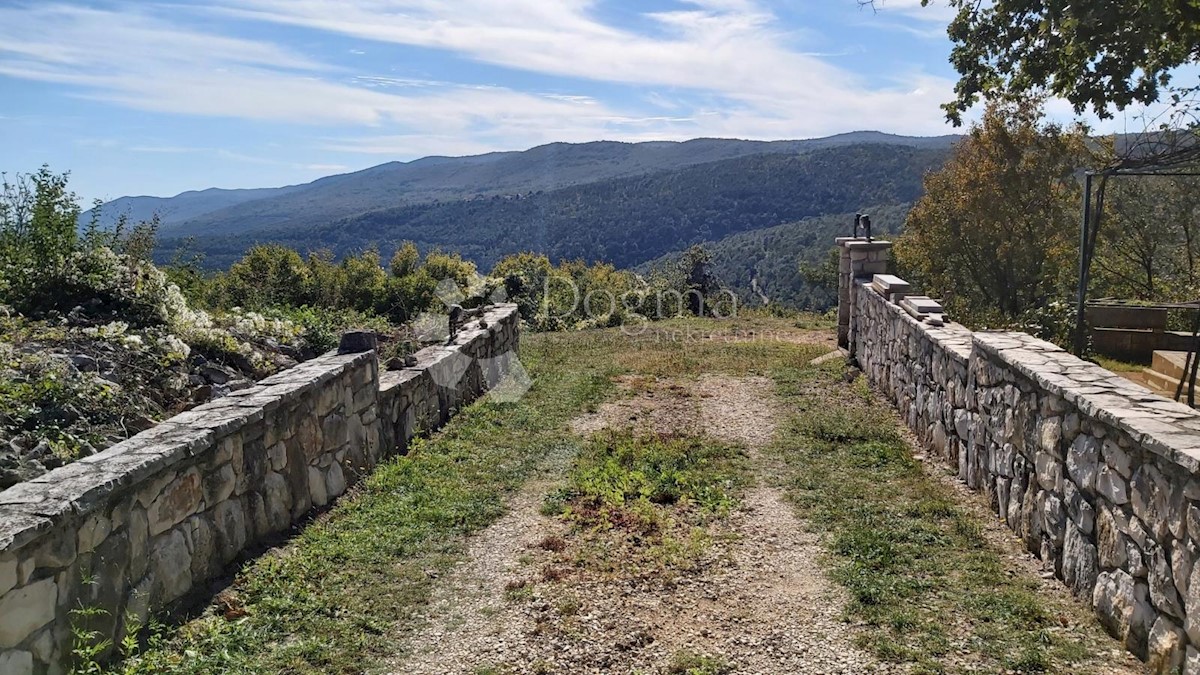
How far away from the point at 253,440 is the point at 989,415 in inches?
211

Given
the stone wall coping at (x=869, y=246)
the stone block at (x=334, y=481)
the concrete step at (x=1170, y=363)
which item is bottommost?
the stone block at (x=334, y=481)

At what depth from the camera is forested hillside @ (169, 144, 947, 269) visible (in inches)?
3000

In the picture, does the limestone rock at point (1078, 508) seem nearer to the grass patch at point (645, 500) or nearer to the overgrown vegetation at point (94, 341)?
the grass patch at point (645, 500)

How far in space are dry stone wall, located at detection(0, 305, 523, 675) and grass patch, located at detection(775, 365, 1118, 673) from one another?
366cm

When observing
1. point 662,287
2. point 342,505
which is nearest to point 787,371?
point 342,505

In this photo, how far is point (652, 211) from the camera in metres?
85.3

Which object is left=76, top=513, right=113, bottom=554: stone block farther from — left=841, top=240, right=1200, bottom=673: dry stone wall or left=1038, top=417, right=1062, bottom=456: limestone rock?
left=1038, top=417, right=1062, bottom=456: limestone rock

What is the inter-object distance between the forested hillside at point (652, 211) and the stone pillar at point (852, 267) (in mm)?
56188

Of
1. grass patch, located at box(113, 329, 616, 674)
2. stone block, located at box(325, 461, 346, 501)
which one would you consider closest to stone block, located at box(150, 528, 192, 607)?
grass patch, located at box(113, 329, 616, 674)

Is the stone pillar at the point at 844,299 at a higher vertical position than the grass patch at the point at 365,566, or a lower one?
higher

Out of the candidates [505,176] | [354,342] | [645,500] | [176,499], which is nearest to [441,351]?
[354,342]

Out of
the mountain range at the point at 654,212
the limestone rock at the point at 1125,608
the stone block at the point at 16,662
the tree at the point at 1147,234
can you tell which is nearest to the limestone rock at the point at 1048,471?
the limestone rock at the point at 1125,608

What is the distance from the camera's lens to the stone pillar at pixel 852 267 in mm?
13578

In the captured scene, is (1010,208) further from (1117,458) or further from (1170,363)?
(1117,458)
